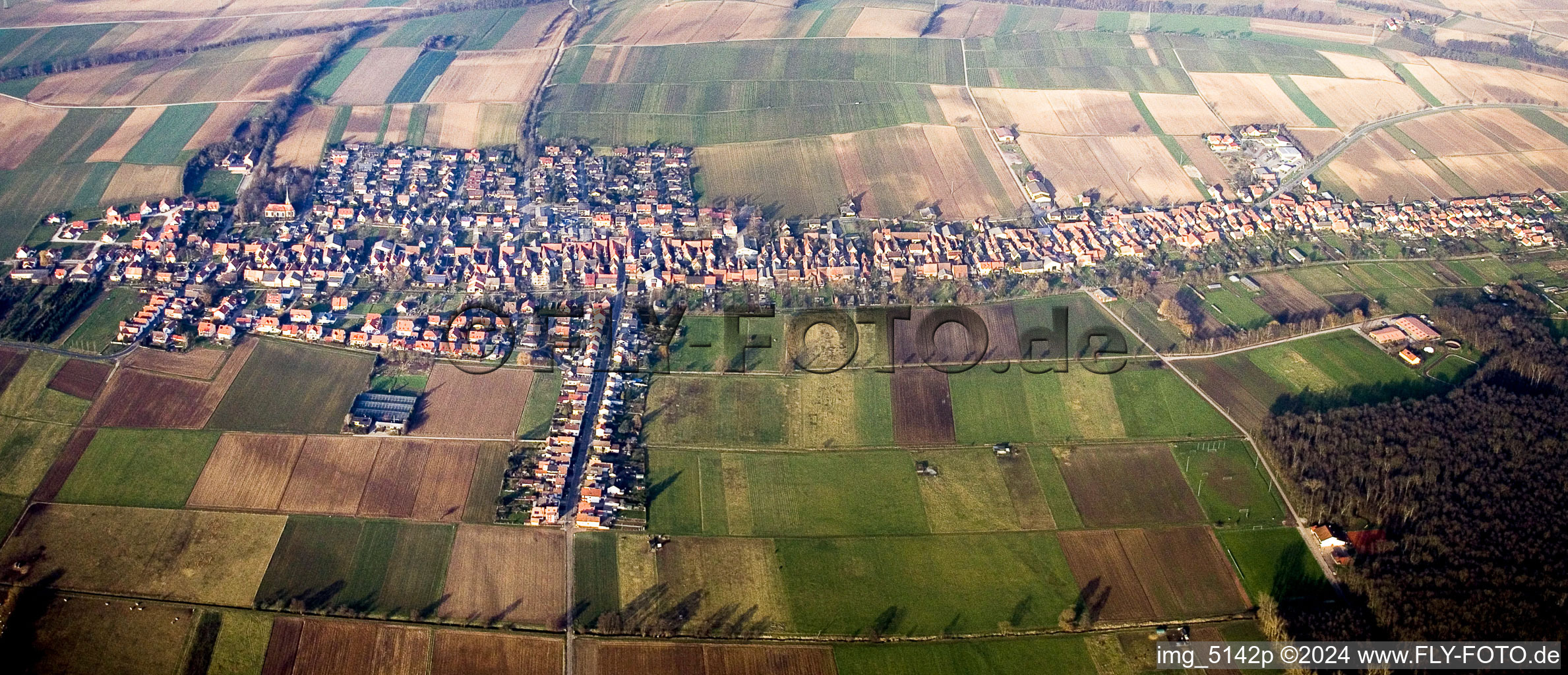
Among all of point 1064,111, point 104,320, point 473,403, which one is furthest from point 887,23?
point 104,320

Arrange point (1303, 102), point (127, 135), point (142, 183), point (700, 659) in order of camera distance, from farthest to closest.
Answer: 1. point (1303, 102)
2. point (127, 135)
3. point (142, 183)
4. point (700, 659)

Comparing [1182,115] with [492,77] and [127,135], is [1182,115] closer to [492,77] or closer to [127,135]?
[492,77]

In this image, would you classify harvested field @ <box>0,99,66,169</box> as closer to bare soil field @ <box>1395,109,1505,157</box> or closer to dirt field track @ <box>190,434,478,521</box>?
Answer: dirt field track @ <box>190,434,478,521</box>

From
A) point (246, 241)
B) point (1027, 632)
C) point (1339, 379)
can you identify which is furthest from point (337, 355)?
point (1339, 379)

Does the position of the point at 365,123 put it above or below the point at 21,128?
below

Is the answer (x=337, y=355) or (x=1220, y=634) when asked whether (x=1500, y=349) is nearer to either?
(x=1220, y=634)

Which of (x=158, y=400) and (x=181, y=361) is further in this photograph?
(x=181, y=361)
